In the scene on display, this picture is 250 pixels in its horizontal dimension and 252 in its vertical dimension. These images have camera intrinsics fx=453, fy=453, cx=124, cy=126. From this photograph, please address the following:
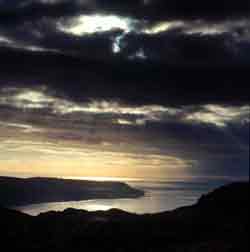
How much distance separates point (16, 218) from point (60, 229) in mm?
17875

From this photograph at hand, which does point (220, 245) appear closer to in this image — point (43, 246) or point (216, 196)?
point (216, 196)

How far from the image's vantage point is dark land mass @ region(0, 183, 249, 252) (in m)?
71.4

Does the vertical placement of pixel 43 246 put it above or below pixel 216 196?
below

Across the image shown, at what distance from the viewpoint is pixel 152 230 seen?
8369 centimetres

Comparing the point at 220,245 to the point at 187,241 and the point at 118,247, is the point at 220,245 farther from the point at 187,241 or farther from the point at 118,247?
the point at 118,247

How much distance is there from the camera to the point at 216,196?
9038 cm

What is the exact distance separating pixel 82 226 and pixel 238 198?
101 ft

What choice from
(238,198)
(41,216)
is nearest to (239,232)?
(238,198)

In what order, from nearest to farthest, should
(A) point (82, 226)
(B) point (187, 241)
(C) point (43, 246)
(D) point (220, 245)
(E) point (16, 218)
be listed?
(D) point (220, 245) < (B) point (187, 241) < (C) point (43, 246) < (A) point (82, 226) < (E) point (16, 218)

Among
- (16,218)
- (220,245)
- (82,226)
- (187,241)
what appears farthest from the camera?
(16,218)

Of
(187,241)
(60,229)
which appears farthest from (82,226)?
(187,241)

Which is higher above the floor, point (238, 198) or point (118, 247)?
point (238, 198)

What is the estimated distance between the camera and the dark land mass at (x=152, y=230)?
71.4 metres

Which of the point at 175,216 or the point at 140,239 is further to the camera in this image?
the point at 175,216
